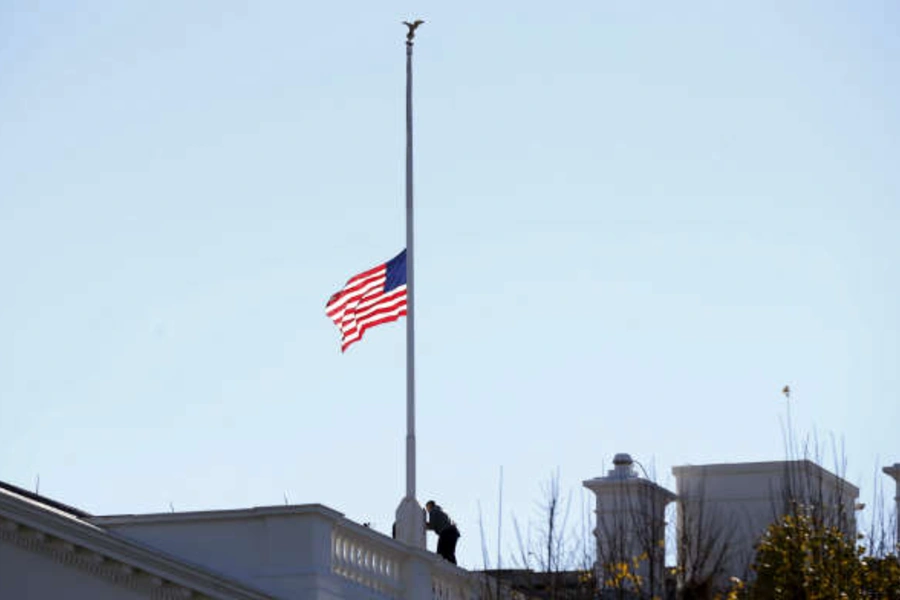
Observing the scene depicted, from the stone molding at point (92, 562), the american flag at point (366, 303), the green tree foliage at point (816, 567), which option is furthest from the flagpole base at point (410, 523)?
the green tree foliage at point (816, 567)

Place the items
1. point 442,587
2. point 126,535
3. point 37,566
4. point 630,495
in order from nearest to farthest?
point 37,566 → point 126,535 → point 442,587 → point 630,495

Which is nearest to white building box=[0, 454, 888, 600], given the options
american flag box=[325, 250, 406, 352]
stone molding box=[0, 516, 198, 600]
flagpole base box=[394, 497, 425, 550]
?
stone molding box=[0, 516, 198, 600]

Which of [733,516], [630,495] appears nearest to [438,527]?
[630,495]

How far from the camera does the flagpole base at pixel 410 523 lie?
32469 mm

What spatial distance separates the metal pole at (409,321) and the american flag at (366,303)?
0.47 feet

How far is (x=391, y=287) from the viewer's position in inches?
1378

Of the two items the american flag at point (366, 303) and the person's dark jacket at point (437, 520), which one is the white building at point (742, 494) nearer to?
the person's dark jacket at point (437, 520)

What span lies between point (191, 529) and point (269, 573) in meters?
1.27

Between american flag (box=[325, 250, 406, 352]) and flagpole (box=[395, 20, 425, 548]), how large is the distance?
185 mm

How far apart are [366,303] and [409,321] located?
756 millimetres

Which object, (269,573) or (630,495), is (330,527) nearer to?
(269,573)

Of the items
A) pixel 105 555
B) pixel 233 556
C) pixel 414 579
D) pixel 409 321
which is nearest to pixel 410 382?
pixel 409 321

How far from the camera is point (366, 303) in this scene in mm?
34875

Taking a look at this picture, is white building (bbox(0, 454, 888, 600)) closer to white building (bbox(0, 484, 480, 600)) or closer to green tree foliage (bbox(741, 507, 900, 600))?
white building (bbox(0, 484, 480, 600))
